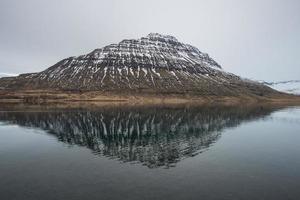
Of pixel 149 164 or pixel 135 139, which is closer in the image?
pixel 149 164

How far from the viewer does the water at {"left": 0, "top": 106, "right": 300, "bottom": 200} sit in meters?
39.3

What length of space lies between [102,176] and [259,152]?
38753mm

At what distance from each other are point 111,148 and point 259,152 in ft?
117

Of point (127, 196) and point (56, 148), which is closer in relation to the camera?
point (127, 196)

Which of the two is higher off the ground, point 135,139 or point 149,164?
point 135,139

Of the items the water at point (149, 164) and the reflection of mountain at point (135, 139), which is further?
the reflection of mountain at point (135, 139)

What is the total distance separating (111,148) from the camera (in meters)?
71.1

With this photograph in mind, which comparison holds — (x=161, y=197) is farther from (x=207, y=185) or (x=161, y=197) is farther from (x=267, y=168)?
(x=267, y=168)

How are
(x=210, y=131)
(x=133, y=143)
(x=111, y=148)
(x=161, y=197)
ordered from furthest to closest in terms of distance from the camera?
(x=210, y=131)
(x=133, y=143)
(x=111, y=148)
(x=161, y=197)

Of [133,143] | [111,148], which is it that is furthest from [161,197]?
[133,143]

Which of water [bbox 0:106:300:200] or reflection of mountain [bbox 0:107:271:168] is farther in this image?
reflection of mountain [bbox 0:107:271:168]

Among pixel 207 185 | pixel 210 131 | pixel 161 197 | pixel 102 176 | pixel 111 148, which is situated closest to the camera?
pixel 161 197

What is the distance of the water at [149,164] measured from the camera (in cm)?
3931

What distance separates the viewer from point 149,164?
54562mm
